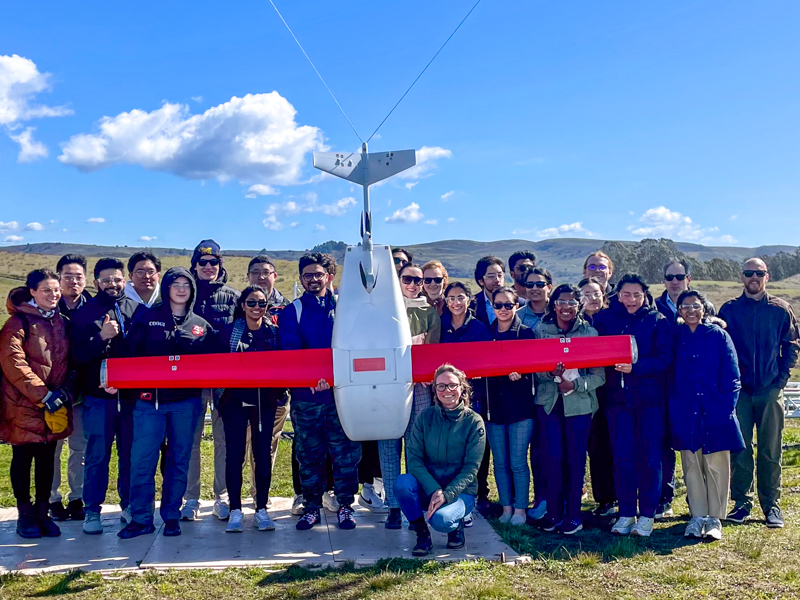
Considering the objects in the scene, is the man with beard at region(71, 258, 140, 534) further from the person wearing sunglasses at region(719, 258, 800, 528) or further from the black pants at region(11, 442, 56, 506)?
the person wearing sunglasses at region(719, 258, 800, 528)

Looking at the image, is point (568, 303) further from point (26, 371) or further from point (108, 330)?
point (26, 371)

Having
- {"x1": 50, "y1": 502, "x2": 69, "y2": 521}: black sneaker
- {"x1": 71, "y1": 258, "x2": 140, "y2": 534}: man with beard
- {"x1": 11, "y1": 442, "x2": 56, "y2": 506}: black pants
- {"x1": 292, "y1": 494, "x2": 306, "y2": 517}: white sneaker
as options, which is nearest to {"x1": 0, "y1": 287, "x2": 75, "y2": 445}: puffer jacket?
{"x1": 11, "y1": 442, "x2": 56, "y2": 506}: black pants

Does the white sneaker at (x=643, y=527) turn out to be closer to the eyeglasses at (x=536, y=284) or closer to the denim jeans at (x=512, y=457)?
the denim jeans at (x=512, y=457)

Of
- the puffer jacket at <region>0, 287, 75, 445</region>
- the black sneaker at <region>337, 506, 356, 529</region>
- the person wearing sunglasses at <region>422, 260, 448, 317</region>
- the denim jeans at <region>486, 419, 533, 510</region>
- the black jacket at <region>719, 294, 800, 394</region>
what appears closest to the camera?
the puffer jacket at <region>0, 287, 75, 445</region>

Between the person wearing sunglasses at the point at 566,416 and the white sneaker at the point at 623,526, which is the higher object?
the person wearing sunglasses at the point at 566,416

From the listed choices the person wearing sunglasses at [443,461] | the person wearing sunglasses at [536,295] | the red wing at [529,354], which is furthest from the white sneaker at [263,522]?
the person wearing sunglasses at [536,295]

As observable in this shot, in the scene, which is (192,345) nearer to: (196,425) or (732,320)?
(196,425)

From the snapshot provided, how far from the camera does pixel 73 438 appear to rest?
707 centimetres

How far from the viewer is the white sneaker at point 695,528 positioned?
6262 mm

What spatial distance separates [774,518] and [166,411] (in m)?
6.45

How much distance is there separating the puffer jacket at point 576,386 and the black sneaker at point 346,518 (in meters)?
2.29

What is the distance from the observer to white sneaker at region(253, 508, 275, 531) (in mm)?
6480

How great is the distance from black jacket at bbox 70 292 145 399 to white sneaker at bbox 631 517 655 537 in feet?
18.0

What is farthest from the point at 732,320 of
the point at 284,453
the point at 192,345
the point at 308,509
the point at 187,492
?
the point at 284,453
